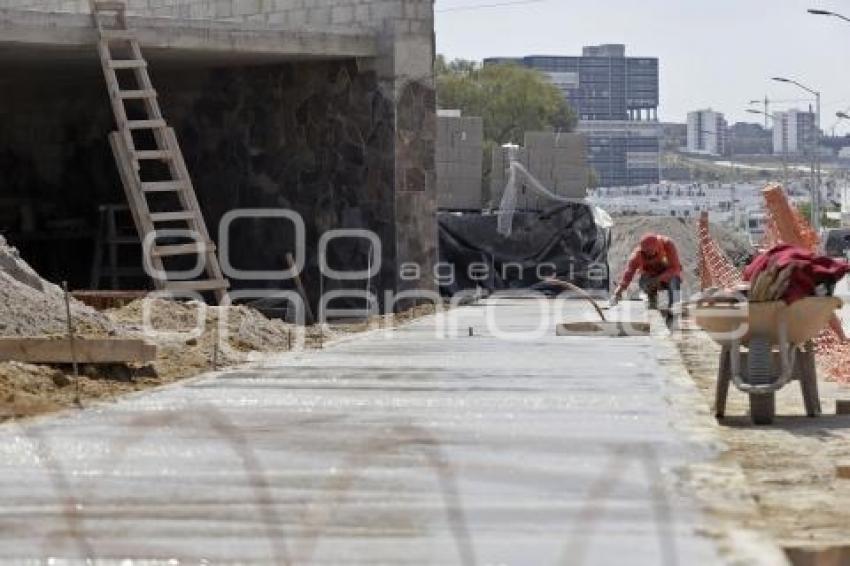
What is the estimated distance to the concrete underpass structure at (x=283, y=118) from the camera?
2389 centimetres

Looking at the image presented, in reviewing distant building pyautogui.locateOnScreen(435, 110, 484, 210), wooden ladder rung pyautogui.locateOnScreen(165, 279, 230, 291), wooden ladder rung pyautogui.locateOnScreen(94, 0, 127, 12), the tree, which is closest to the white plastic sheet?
distant building pyautogui.locateOnScreen(435, 110, 484, 210)

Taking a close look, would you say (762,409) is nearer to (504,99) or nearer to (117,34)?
(117,34)

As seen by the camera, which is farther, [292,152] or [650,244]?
[292,152]

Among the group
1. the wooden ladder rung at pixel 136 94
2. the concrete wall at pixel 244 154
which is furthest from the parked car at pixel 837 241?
the wooden ladder rung at pixel 136 94

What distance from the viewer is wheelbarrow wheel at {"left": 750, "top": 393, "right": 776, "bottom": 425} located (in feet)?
44.0

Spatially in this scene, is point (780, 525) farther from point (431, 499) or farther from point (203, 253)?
point (203, 253)

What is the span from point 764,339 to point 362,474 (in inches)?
195

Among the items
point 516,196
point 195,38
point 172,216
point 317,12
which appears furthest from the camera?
point 516,196

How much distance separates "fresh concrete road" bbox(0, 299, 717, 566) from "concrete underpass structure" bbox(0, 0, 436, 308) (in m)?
10.1

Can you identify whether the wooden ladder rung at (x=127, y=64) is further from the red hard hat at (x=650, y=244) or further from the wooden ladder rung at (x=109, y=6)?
the red hard hat at (x=650, y=244)

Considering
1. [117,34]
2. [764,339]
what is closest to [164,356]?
[764,339]

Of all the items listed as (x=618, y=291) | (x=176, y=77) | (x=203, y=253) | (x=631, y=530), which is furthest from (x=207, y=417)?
(x=176, y=77)

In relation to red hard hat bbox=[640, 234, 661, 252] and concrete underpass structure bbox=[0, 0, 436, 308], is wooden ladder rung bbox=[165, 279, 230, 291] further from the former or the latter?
red hard hat bbox=[640, 234, 661, 252]

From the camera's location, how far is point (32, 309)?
15078 millimetres
